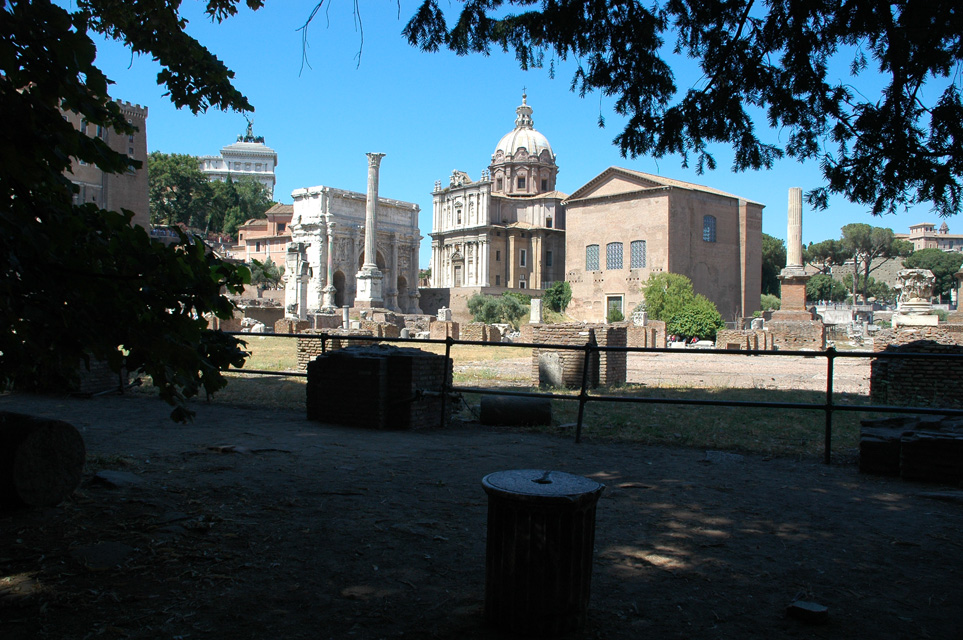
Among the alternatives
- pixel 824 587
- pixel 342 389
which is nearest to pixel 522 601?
pixel 824 587

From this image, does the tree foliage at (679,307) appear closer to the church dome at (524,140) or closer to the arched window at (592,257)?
the arched window at (592,257)

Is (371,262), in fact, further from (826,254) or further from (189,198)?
(826,254)

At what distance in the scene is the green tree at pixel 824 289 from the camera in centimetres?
7544

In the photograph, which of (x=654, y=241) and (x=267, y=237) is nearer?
(x=654, y=241)

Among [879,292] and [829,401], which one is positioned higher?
[879,292]

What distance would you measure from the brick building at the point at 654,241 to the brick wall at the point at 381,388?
41.2 m

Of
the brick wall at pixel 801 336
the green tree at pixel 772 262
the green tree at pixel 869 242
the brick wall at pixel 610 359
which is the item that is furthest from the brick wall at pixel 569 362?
the green tree at pixel 869 242

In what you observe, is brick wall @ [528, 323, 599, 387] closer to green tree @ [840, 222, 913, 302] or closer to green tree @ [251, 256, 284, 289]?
green tree @ [251, 256, 284, 289]

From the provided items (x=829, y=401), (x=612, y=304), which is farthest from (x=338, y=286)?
(x=829, y=401)

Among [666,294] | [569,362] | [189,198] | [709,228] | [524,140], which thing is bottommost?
[569,362]

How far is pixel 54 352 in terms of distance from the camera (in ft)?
8.43

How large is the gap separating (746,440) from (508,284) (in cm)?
5628

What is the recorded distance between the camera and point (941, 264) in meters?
73.9

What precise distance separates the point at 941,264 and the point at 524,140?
4775 cm
